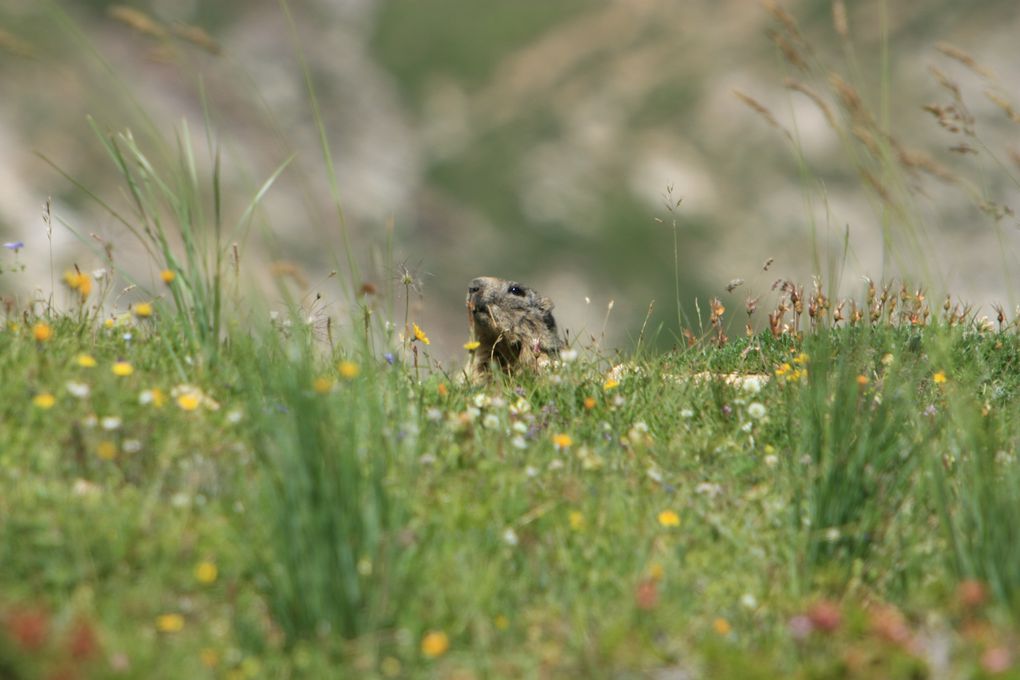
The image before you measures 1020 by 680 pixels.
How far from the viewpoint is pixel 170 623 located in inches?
168

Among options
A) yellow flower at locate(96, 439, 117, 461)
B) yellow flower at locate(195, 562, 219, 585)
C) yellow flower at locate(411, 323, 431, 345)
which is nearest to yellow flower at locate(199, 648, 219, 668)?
yellow flower at locate(195, 562, 219, 585)

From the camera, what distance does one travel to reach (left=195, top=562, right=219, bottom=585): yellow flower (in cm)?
448

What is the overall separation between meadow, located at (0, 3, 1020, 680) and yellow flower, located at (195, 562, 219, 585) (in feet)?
0.07

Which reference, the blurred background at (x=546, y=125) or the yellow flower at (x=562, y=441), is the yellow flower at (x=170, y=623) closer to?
the yellow flower at (x=562, y=441)

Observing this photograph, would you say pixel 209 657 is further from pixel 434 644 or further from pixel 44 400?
pixel 44 400

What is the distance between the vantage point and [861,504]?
17.4 feet

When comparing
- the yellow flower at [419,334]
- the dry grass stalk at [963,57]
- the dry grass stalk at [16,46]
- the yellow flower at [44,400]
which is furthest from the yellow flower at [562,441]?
the dry grass stalk at [16,46]

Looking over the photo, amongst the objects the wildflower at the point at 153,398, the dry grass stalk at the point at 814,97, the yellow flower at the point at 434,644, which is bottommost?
the yellow flower at the point at 434,644

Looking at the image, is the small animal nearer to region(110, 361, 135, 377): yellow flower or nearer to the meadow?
the meadow

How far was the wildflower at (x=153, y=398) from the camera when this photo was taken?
555 centimetres

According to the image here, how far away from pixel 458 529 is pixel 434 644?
3.36ft

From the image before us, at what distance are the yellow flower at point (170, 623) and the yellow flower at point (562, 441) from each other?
2288mm

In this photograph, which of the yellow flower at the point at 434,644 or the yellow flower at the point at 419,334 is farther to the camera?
the yellow flower at the point at 419,334

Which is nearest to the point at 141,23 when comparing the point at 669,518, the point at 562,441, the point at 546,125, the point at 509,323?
the point at 562,441
